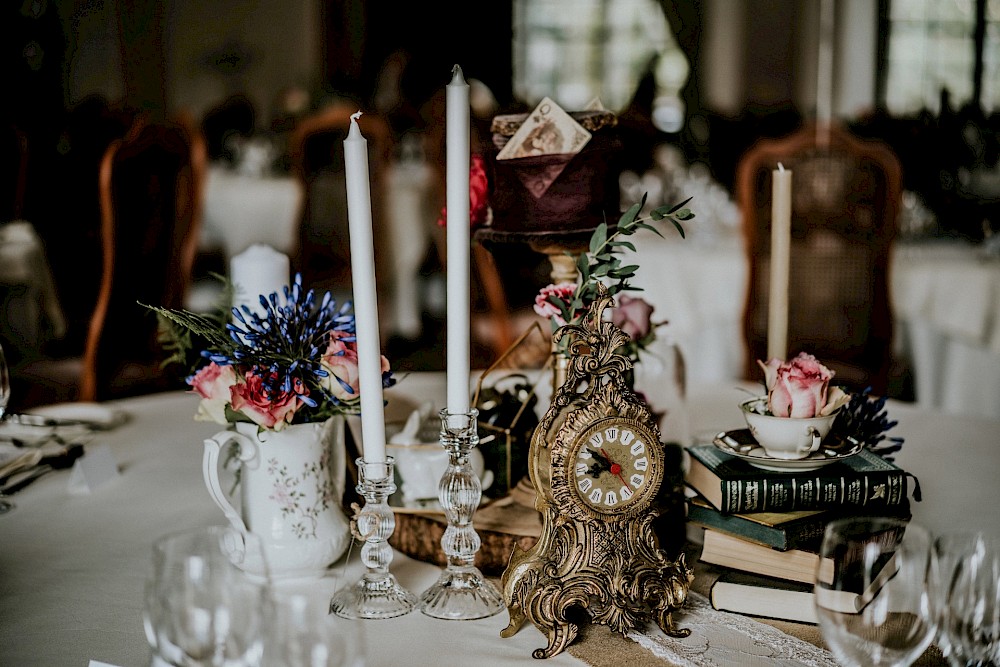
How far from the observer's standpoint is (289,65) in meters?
7.28

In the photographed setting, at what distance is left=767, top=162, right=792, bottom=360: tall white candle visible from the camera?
98cm

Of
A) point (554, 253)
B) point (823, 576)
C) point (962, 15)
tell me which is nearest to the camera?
point (823, 576)

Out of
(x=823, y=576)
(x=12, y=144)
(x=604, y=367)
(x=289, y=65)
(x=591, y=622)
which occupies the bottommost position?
(x=591, y=622)

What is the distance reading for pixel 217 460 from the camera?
83cm

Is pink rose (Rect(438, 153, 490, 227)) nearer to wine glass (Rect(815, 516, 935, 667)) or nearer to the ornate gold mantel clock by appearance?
the ornate gold mantel clock

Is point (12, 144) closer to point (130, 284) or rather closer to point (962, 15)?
point (130, 284)

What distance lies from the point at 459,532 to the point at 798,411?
0.31m

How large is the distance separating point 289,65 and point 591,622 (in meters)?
7.06

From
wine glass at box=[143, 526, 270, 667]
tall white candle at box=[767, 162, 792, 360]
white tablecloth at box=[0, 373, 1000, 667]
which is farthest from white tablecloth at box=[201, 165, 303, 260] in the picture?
wine glass at box=[143, 526, 270, 667]

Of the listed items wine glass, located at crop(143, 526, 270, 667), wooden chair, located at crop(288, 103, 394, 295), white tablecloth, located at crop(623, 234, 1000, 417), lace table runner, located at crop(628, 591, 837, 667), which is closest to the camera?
wine glass, located at crop(143, 526, 270, 667)

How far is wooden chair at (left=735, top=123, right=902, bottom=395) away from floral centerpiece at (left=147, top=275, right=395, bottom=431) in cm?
168

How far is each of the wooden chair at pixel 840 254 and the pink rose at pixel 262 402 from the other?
1719 mm

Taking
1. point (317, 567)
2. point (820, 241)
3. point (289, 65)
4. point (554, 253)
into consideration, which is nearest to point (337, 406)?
point (317, 567)

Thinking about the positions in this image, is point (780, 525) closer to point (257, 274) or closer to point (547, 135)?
point (547, 135)
